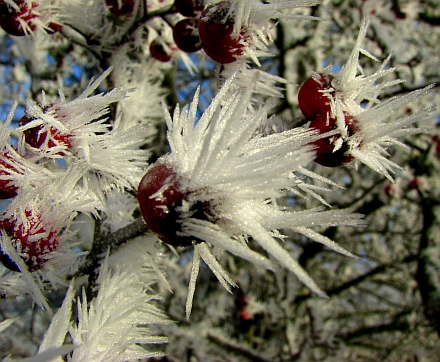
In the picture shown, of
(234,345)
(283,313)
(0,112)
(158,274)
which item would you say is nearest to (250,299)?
(283,313)

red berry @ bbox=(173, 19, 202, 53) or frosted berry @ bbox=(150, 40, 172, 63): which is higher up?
red berry @ bbox=(173, 19, 202, 53)

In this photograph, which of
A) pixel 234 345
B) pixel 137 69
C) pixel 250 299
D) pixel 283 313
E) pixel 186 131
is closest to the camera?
pixel 186 131

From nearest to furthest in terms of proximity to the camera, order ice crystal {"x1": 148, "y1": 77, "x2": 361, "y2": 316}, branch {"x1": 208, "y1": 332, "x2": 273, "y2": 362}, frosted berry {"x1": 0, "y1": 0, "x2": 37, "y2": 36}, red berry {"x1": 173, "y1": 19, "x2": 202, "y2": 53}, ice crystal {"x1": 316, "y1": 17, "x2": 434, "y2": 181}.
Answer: ice crystal {"x1": 148, "y1": 77, "x2": 361, "y2": 316} → ice crystal {"x1": 316, "y1": 17, "x2": 434, "y2": 181} → frosted berry {"x1": 0, "y1": 0, "x2": 37, "y2": 36} → red berry {"x1": 173, "y1": 19, "x2": 202, "y2": 53} → branch {"x1": 208, "y1": 332, "x2": 273, "y2": 362}

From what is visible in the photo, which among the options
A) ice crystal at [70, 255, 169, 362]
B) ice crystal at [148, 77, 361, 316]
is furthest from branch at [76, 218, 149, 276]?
ice crystal at [148, 77, 361, 316]

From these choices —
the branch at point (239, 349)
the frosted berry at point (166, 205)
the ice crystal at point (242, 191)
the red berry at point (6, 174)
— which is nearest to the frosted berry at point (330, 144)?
the ice crystal at point (242, 191)

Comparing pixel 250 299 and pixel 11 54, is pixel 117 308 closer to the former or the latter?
pixel 11 54

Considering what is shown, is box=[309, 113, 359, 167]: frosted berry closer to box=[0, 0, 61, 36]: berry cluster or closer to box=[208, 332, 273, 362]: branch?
box=[0, 0, 61, 36]: berry cluster
